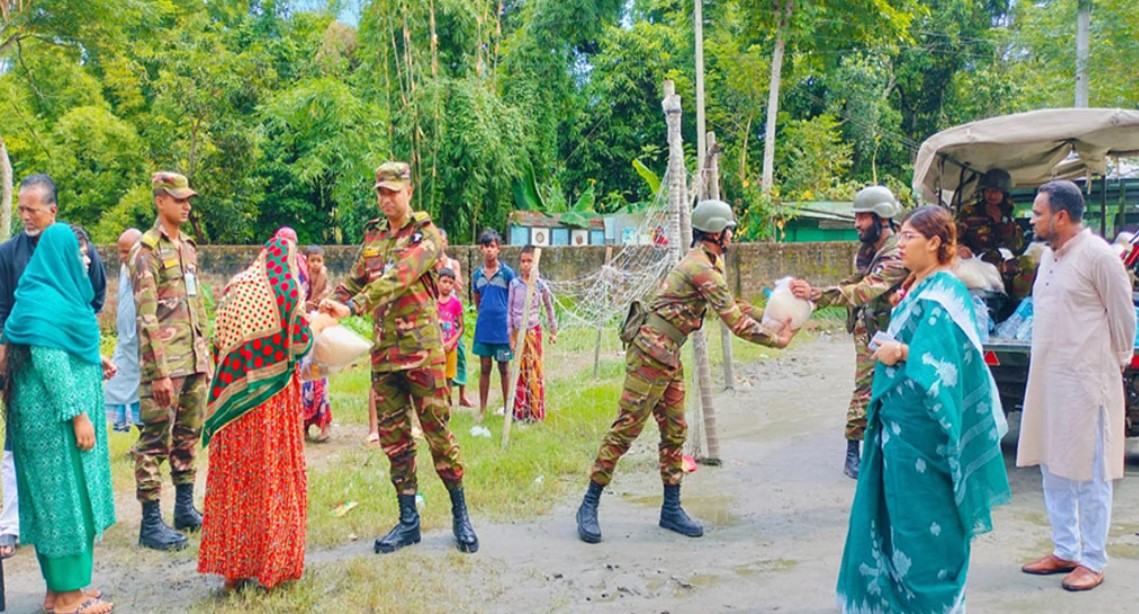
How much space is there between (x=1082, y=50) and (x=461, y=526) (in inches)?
633

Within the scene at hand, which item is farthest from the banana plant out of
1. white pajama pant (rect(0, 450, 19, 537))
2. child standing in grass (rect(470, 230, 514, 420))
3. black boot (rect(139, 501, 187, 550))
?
white pajama pant (rect(0, 450, 19, 537))

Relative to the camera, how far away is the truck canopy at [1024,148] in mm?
6746

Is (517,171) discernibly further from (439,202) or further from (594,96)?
(594,96)

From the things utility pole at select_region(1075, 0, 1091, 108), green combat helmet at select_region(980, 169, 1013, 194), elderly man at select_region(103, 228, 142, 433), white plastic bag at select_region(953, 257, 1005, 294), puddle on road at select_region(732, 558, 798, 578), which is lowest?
A: puddle on road at select_region(732, 558, 798, 578)

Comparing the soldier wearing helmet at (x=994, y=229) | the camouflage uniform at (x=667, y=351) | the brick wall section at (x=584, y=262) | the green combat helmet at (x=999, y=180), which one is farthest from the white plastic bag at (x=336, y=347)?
the brick wall section at (x=584, y=262)

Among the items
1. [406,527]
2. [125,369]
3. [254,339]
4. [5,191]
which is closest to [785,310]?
[406,527]

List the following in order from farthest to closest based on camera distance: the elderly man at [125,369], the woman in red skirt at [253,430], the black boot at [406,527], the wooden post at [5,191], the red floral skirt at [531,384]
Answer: the wooden post at [5,191] < the red floral skirt at [531,384] < the elderly man at [125,369] < the black boot at [406,527] < the woman in red skirt at [253,430]

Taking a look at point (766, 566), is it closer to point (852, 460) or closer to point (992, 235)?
point (852, 460)

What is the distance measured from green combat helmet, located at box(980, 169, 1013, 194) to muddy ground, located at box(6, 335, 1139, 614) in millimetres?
2359

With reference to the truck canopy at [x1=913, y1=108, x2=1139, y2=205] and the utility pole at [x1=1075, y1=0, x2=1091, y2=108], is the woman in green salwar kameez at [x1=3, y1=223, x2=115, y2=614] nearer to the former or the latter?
the truck canopy at [x1=913, y1=108, x2=1139, y2=205]

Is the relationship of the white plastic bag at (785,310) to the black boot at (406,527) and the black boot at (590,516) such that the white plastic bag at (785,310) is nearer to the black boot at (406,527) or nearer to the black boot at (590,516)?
the black boot at (590,516)

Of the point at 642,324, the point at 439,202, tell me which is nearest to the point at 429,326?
the point at 642,324

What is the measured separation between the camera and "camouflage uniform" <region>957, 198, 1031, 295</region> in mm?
7551

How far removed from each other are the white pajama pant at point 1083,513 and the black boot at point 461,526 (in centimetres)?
302
